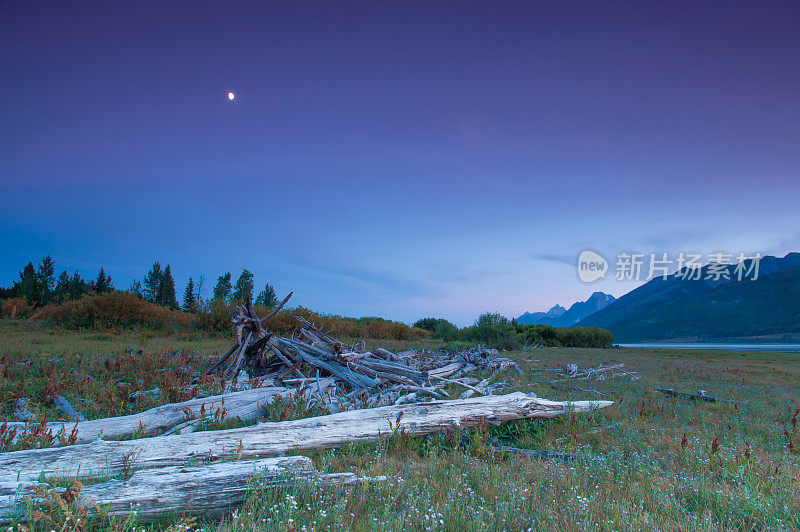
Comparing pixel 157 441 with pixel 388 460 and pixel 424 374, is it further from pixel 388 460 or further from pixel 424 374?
pixel 424 374

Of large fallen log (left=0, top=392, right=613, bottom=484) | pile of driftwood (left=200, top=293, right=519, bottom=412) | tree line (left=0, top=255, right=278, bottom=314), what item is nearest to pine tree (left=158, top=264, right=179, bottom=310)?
tree line (left=0, top=255, right=278, bottom=314)

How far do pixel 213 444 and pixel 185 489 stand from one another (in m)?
1.33

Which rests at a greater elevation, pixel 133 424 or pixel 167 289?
pixel 167 289

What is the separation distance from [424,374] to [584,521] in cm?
866

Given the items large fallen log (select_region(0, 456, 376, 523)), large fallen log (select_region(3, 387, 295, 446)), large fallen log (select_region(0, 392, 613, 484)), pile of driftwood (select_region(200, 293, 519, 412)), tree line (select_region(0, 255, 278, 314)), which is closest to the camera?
large fallen log (select_region(0, 456, 376, 523))

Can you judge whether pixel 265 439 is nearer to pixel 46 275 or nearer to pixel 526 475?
pixel 526 475

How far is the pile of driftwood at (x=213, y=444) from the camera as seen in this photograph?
128 inches

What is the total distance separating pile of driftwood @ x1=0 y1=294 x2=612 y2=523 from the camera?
3.25 metres

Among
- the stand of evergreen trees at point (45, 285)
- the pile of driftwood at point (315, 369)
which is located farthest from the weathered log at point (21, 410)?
the stand of evergreen trees at point (45, 285)

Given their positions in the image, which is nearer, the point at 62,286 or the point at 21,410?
the point at 21,410

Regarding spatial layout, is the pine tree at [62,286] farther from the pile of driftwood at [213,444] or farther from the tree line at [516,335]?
the pile of driftwood at [213,444]

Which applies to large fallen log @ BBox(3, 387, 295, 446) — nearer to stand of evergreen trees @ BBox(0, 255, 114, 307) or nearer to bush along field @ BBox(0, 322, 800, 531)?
bush along field @ BBox(0, 322, 800, 531)

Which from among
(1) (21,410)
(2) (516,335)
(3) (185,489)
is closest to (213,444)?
(3) (185,489)

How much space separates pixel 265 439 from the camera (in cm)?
491
